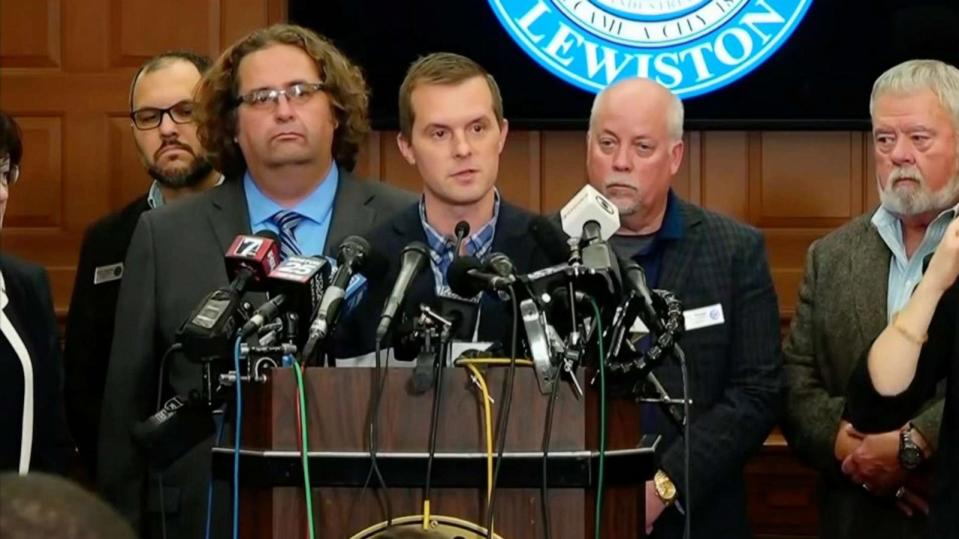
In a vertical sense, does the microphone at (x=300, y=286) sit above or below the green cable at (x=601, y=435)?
above

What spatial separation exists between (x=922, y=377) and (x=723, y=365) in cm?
59

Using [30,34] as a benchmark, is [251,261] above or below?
below

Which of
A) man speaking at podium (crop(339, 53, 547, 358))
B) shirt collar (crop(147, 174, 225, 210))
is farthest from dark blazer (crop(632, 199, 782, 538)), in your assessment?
shirt collar (crop(147, 174, 225, 210))

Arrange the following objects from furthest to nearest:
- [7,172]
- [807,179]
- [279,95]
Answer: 1. [807,179]
2. [279,95]
3. [7,172]

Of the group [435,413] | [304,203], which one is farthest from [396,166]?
[435,413]

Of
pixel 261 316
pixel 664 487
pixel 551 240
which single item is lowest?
pixel 664 487

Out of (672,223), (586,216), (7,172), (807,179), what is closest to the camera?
(586,216)

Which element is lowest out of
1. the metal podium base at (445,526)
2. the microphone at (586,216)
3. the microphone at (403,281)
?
the metal podium base at (445,526)

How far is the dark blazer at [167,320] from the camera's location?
371cm

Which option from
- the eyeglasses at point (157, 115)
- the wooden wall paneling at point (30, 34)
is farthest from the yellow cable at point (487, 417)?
the wooden wall paneling at point (30, 34)

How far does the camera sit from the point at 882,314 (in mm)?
3871

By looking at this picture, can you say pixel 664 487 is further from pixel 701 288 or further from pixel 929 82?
pixel 929 82

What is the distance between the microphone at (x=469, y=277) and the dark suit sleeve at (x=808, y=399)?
1.44m

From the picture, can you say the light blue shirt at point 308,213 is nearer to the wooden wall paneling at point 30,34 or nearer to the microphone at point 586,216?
the microphone at point 586,216
